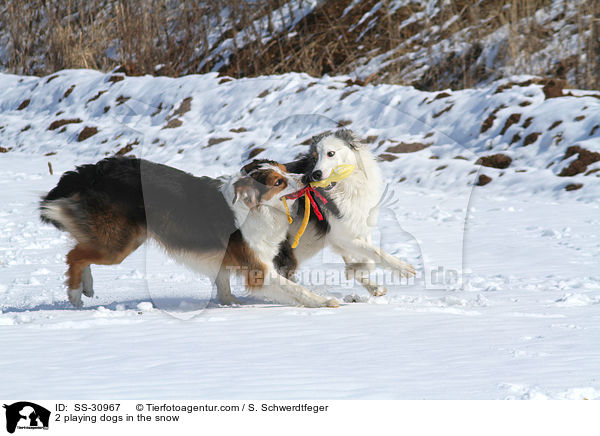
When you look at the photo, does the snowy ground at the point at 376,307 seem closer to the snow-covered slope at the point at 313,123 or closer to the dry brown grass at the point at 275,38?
the snow-covered slope at the point at 313,123

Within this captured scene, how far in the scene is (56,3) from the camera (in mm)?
19578

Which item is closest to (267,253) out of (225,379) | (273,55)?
(225,379)

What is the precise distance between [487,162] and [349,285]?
17.9 feet

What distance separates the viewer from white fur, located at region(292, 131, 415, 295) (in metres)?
4.73

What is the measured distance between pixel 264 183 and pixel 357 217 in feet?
2.50

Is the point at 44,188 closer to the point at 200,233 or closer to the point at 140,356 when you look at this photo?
the point at 200,233

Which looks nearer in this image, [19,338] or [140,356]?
[140,356]

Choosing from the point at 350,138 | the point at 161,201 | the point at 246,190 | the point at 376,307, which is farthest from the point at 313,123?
the point at 376,307

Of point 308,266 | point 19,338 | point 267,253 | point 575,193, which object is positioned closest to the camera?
point 19,338

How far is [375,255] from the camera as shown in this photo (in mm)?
4848

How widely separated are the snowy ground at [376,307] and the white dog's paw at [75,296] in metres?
0.09

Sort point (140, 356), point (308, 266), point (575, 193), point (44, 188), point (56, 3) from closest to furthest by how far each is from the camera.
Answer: point (140, 356), point (308, 266), point (575, 193), point (44, 188), point (56, 3)

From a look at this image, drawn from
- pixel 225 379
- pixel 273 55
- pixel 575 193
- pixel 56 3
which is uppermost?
pixel 56 3

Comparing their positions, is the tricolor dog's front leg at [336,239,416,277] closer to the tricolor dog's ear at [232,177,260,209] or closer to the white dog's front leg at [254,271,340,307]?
the white dog's front leg at [254,271,340,307]
